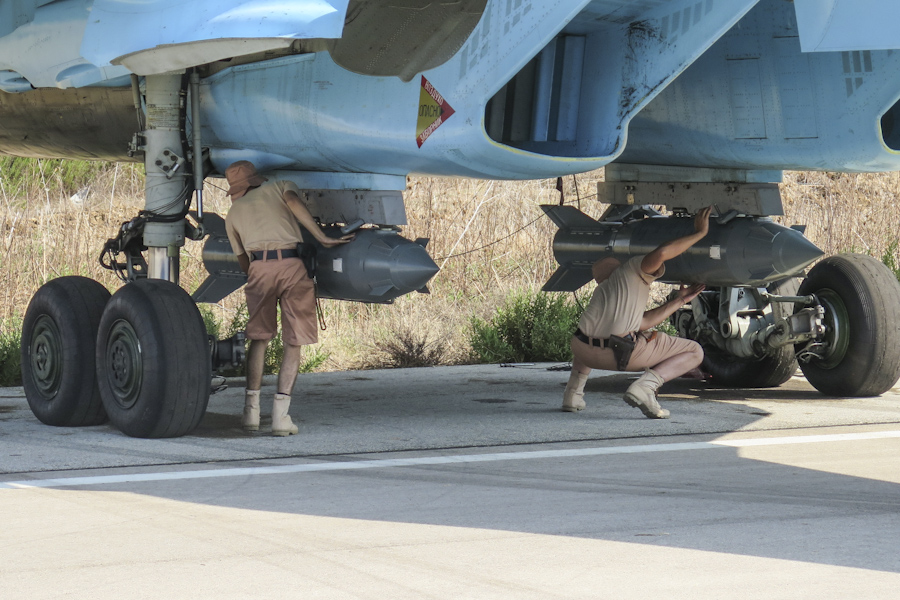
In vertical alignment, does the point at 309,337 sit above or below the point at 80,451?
above

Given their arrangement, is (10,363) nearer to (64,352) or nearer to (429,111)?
(64,352)

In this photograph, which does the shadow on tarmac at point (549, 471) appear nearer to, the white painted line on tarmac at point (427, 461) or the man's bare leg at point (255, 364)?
the white painted line on tarmac at point (427, 461)

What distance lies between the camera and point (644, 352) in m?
8.02

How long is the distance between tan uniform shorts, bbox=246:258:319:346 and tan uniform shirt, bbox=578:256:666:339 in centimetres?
189

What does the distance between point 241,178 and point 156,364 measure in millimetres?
1346

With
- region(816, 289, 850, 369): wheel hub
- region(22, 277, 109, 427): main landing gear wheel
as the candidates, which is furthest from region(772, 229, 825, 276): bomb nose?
region(22, 277, 109, 427): main landing gear wheel

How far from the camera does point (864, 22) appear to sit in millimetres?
5727

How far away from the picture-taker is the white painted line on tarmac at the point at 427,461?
19.5ft

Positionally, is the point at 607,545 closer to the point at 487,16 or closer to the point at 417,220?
the point at 487,16

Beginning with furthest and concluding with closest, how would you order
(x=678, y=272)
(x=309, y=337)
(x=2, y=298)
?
(x=2, y=298), (x=678, y=272), (x=309, y=337)

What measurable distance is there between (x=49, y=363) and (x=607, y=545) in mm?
4683

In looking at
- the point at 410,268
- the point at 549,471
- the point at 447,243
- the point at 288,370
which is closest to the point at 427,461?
the point at 549,471

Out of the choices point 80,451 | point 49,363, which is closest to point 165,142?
point 49,363

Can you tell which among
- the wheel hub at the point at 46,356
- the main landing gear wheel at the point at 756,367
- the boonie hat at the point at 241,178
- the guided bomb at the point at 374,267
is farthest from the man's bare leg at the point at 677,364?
the wheel hub at the point at 46,356
